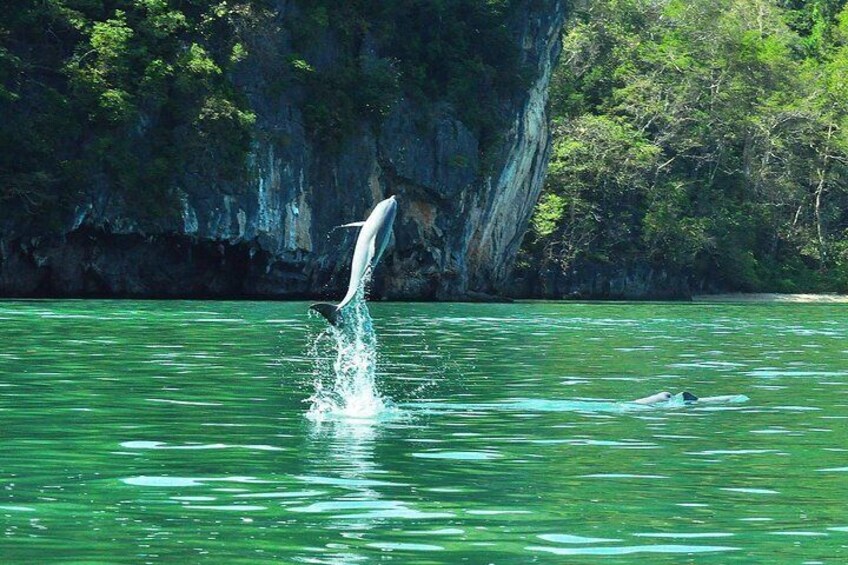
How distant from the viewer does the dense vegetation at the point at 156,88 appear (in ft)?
164

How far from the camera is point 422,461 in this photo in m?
12.1

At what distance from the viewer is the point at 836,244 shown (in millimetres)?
79750

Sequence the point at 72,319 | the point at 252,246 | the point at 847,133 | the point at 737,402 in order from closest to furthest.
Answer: the point at 737,402 → the point at 72,319 → the point at 252,246 → the point at 847,133

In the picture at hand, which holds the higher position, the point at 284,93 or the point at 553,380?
the point at 284,93

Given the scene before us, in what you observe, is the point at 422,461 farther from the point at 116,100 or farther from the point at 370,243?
the point at 116,100

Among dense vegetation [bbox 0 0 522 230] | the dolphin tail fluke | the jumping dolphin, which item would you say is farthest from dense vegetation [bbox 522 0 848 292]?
the dolphin tail fluke

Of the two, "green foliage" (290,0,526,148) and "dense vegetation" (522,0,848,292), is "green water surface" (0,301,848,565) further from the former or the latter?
"dense vegetation" (522,0,848,292)

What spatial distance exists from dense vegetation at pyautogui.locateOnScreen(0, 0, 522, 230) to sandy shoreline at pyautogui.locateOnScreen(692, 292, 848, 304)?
22910 mm

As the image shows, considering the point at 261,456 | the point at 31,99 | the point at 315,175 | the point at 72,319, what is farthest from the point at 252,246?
the point at 261,456

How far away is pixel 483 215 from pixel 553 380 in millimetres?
43871

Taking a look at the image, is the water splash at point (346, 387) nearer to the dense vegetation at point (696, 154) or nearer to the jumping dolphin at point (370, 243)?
the jumping dolphin at point (370, 243)

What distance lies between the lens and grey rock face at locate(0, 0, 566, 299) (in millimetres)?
52469

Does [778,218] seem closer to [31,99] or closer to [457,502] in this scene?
[31,99]

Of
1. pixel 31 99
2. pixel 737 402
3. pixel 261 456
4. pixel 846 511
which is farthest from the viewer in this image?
pixel 31 99
